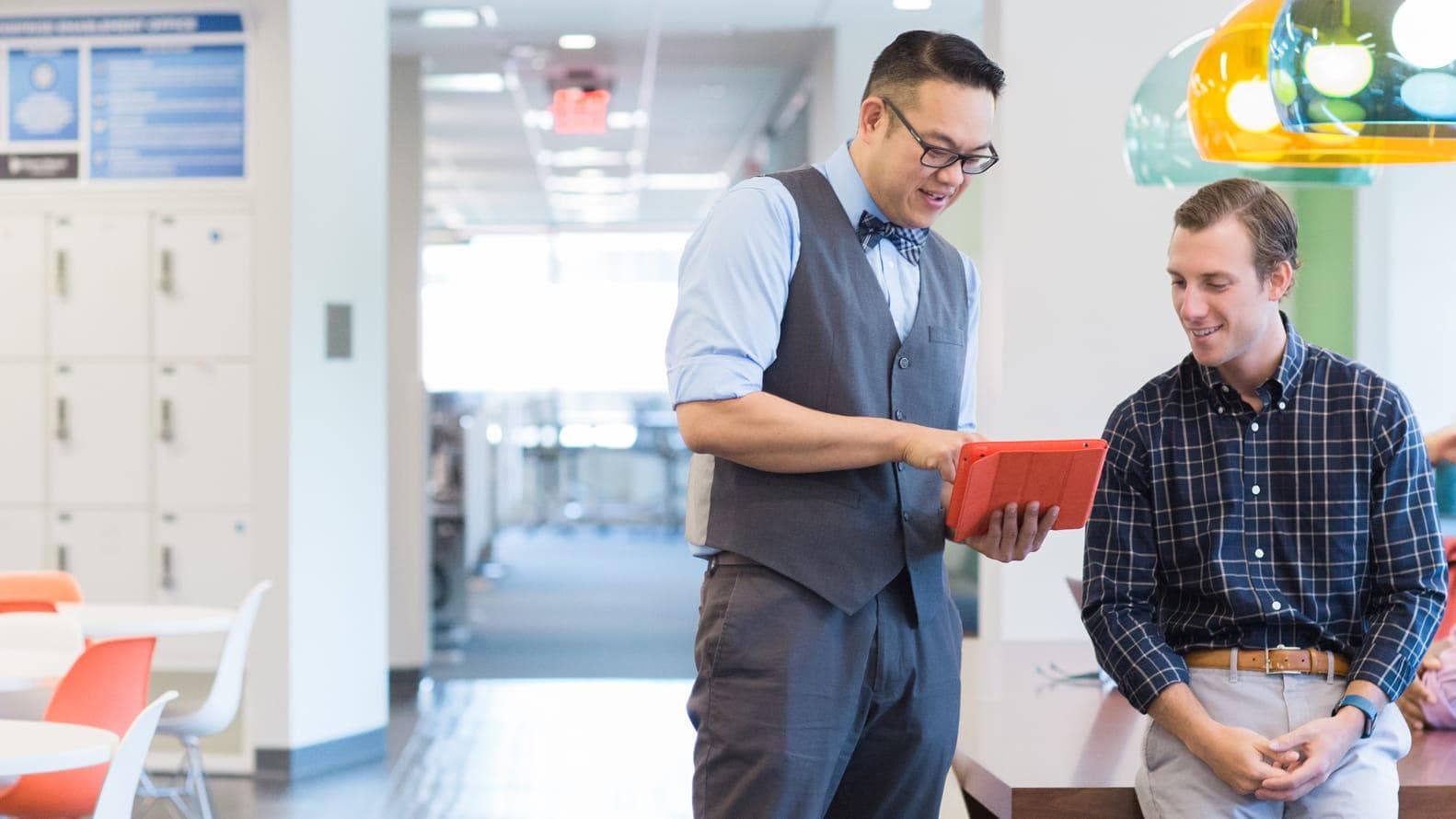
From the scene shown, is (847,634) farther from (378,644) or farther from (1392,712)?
(378,644)

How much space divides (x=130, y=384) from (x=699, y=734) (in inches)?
192

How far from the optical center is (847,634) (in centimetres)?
186

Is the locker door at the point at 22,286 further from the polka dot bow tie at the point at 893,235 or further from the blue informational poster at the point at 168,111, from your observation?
the polka dot bow tie at the point at 893,235

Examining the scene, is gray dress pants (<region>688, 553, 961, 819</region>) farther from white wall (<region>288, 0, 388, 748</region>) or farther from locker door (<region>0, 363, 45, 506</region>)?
locker door (<region>0, 363, 45, 506</region>)

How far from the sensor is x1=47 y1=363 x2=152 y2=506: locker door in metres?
6.10

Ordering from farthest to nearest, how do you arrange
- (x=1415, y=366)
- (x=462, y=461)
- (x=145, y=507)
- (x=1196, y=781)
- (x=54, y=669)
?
(x=462, y=461)
(x=145, y=507)
(x=1415, y=366)
(x=54, y=669)
(x=1196, y=781)

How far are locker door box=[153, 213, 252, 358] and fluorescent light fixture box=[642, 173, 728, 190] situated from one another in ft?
27.6

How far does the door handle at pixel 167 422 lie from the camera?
6.07 m

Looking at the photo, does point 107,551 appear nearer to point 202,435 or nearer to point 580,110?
point 202,435

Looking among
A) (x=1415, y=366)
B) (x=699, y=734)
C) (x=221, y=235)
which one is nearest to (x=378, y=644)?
(x=221, y=235)

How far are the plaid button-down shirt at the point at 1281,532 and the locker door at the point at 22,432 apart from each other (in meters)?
5.14

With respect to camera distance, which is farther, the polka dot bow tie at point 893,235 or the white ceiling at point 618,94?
the white ceiling at point 618,94

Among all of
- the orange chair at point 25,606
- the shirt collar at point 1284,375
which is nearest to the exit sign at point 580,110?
the orange chair at point 25,606

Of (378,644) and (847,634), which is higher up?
(847,634)
